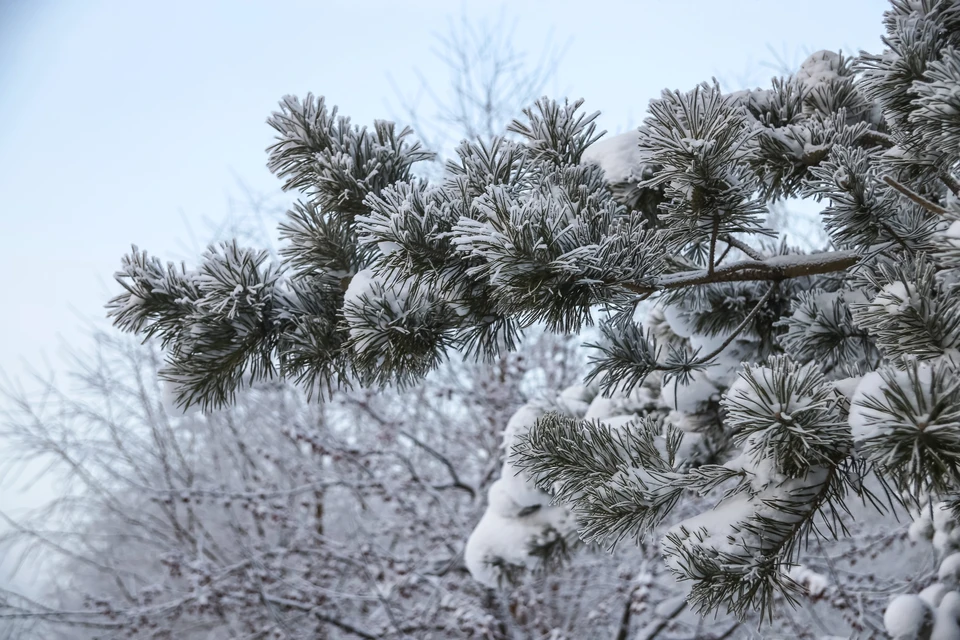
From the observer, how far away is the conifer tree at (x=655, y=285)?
0.80 meters

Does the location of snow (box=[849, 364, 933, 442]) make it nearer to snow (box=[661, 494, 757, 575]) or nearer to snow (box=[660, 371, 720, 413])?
snow (box=[661, 494, 757, 575])

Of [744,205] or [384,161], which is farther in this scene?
[384,161]

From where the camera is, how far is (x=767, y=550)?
84cm

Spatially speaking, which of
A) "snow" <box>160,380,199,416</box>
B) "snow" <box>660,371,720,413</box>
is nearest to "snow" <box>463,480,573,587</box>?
"snow" <box>660,371,720,413</box>

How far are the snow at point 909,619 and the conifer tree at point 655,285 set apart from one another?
3.48ft

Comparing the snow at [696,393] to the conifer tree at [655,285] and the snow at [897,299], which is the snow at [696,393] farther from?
the snow at [897,299]

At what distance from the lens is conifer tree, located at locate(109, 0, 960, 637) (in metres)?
0.80

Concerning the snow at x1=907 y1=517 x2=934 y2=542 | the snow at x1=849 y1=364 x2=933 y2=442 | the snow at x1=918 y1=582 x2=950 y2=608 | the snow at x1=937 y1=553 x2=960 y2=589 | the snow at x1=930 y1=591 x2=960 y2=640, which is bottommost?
the snow at x1=930 y1=591 x2=960 y2=640

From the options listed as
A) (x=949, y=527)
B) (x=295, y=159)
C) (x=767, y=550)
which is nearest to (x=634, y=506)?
(x=767, y=550)

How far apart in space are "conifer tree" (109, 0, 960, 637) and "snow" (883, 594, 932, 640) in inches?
41.7

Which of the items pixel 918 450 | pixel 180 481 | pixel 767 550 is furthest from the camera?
pixel 180 481

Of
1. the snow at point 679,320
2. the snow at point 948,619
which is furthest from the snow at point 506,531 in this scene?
the snow at point 948,619

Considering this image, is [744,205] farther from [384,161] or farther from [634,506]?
[384,161]

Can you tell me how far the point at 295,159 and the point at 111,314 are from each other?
1.36ft
